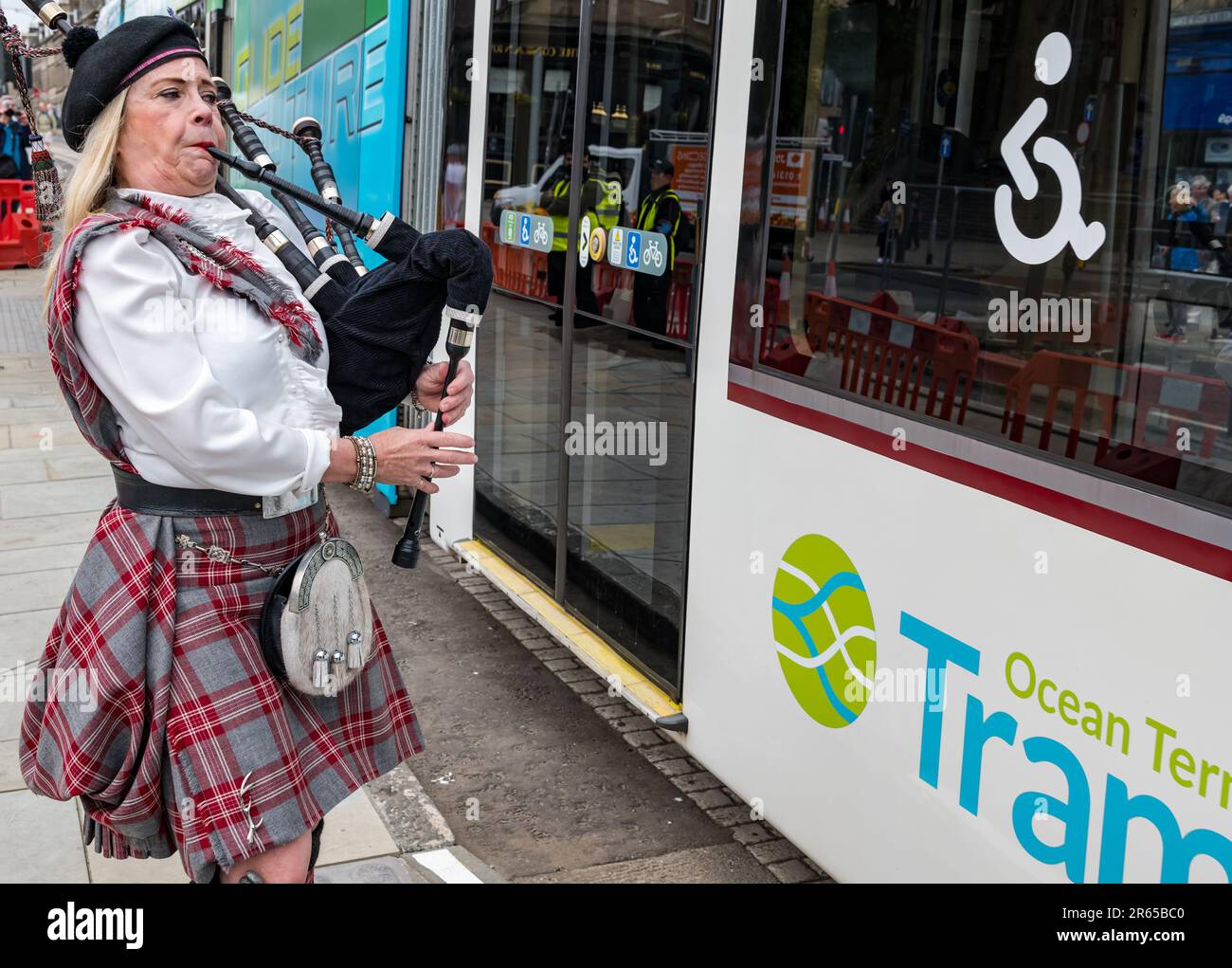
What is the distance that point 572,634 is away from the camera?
452cm

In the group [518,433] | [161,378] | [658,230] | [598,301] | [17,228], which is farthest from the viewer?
[17,228]

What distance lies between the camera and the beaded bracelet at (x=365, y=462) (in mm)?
2324

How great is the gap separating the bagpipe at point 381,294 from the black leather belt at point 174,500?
33cm

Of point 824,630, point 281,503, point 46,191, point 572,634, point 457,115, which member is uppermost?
point 457,115

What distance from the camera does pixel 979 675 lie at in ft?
8.61

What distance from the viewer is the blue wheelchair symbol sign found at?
156 inches

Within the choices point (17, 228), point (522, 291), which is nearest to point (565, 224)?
point (522, 291)

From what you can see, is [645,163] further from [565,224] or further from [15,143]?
[15,143]

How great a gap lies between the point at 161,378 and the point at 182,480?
238 millimetres

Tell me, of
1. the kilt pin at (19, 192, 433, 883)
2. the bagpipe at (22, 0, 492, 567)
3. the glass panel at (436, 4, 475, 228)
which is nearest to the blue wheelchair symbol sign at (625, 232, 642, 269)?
the bagpipe at (22, 0, 492, 567)

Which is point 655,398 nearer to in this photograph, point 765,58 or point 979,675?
point 765,58

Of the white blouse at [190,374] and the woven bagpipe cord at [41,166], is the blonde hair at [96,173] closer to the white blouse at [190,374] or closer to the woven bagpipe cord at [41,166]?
the white blouse at [190,374]

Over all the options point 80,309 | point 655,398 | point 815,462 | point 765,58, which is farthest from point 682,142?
point 80,309

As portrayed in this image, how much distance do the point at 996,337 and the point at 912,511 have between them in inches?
17.7
